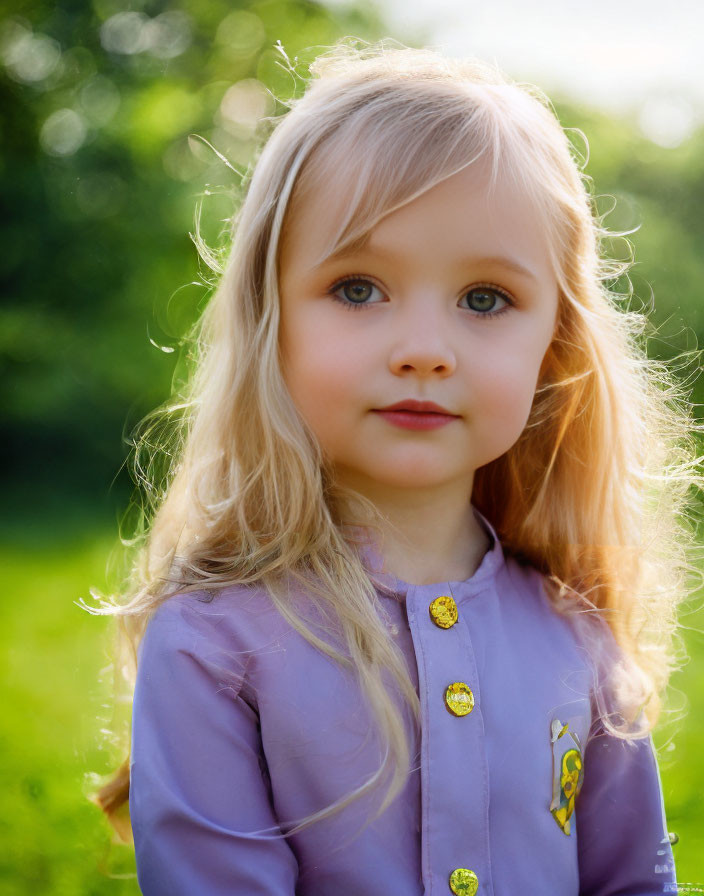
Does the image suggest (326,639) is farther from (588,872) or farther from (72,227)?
(72,227)

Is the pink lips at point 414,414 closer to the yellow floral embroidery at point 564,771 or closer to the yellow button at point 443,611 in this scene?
the yellow button at point 443,611

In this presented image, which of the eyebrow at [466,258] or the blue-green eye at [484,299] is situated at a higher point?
the eyebrow at [466,258]

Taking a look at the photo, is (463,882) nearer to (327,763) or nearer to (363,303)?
(327,763)

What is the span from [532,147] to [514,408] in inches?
15.5

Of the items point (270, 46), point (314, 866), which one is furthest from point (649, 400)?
point (270, 46)

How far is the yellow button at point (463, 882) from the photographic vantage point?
1365 mm

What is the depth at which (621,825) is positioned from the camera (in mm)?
1633

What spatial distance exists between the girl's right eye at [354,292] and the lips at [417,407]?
5.6 inches

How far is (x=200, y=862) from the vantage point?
131cm

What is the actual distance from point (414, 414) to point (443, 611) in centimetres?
29

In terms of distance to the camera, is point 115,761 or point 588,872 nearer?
point 588,872

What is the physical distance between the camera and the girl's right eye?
4.72 ft

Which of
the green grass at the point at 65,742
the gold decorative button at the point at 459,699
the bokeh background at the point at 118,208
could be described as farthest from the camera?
the bokeh background at the point at 118,208

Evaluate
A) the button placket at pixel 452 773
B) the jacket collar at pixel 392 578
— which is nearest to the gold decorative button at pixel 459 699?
the button placket at pixel 452 773
